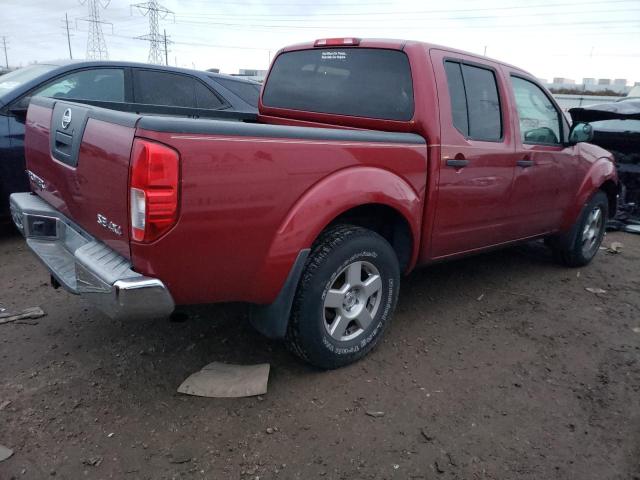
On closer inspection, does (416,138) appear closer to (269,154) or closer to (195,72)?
(269,154)

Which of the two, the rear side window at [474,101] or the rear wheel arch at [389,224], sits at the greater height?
the rear side window at [474,101]

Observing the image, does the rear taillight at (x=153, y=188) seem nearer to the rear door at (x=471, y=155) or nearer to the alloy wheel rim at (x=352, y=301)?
the alloy wheel rim at (x=352, y=301)

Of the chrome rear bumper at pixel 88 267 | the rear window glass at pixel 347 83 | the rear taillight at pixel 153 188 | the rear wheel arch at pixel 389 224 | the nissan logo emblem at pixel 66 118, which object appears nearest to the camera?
the rear taillight at pixel 153 188

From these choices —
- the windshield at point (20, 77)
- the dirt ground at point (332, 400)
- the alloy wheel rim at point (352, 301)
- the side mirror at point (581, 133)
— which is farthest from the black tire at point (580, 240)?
the windshield at point (20, 77)

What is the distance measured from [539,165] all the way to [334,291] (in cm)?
229

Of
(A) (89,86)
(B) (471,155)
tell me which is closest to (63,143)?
(B) (471,155)

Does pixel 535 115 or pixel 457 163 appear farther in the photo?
pixel 535 115

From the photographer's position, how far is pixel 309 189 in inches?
94.9

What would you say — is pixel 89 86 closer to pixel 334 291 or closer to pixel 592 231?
pixel 334 291

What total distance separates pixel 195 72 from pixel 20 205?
3.26 m

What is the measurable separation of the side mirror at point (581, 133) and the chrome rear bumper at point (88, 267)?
3696 mm

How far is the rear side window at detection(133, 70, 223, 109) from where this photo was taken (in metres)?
5.18

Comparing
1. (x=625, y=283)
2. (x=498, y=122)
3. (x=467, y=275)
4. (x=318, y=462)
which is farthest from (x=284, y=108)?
(x=625, y=283)

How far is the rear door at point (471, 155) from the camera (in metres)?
3.17
